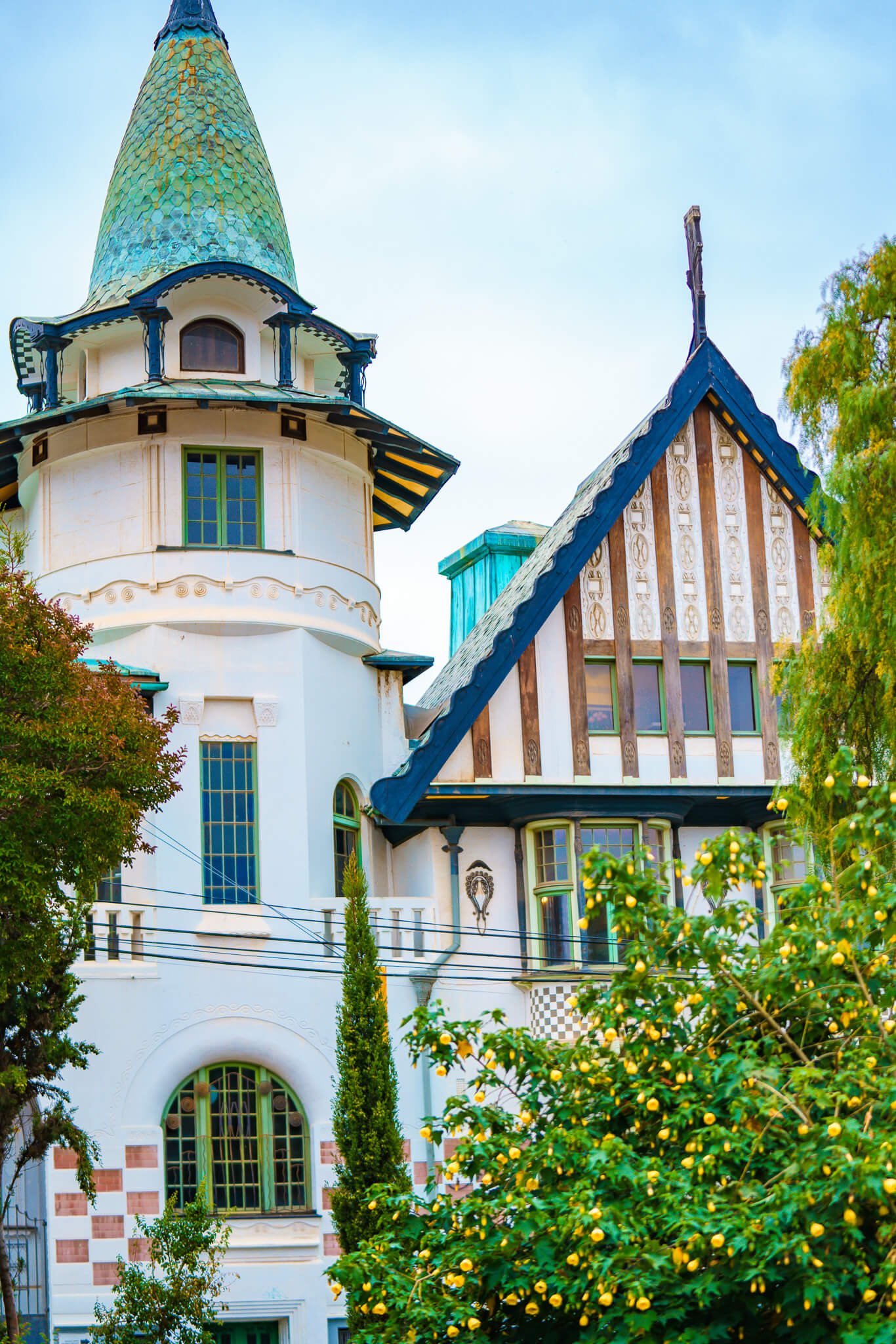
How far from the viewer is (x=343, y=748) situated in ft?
101

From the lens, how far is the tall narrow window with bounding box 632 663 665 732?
31172 mm

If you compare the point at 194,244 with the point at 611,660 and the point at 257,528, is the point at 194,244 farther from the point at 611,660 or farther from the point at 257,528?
the point at 611,660

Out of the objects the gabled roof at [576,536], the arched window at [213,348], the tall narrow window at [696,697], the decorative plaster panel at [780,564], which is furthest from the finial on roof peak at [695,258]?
the arched window at [213,348]

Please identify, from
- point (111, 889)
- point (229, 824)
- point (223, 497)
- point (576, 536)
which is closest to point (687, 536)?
point (576, 536)

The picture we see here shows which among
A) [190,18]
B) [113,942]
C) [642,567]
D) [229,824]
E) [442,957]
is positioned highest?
[190,18]

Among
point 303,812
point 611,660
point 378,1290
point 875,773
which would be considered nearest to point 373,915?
point 303,812

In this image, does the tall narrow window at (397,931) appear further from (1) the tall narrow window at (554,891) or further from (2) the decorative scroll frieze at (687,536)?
(2) the decorative scroll frieze at (687,536)

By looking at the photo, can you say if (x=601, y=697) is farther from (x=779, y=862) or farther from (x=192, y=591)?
(x=192, y=591)

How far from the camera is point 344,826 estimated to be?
30594mm

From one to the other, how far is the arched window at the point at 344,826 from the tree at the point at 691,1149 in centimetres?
1323

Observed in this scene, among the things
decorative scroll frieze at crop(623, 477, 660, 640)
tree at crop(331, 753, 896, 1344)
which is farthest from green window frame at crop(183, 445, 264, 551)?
tree at crop(331, 753, 896, 1344)

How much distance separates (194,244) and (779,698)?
11.9 m

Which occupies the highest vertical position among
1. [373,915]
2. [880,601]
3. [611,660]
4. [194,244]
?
[194,244]

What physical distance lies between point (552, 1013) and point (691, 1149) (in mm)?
14615
